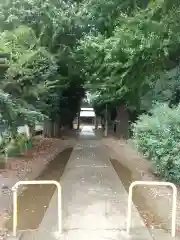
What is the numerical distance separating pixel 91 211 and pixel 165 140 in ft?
10.4

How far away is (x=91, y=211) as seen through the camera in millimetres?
7633

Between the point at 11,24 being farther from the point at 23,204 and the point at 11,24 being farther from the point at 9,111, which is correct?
the point at 23,204

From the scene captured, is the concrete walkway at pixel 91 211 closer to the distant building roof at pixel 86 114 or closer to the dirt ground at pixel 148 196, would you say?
the dirt ground at pixel 148 196

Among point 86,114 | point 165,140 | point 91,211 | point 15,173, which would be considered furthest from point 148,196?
point 86,114

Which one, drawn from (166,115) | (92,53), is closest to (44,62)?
(92,53)

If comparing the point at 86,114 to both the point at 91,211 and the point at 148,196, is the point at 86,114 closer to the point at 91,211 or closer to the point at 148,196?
the point at 148,196

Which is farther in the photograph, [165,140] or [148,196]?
[165,140]

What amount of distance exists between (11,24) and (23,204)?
408 inches

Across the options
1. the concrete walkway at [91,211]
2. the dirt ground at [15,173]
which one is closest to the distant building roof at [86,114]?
the dirt ground at [15,173]

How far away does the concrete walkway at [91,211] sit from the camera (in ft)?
20.3

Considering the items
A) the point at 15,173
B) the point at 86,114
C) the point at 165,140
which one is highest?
the point at 165,140

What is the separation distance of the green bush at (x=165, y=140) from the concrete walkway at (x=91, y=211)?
130cm

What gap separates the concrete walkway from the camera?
20.3 feet

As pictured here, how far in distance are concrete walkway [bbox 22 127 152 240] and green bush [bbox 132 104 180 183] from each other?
4.25 feet
